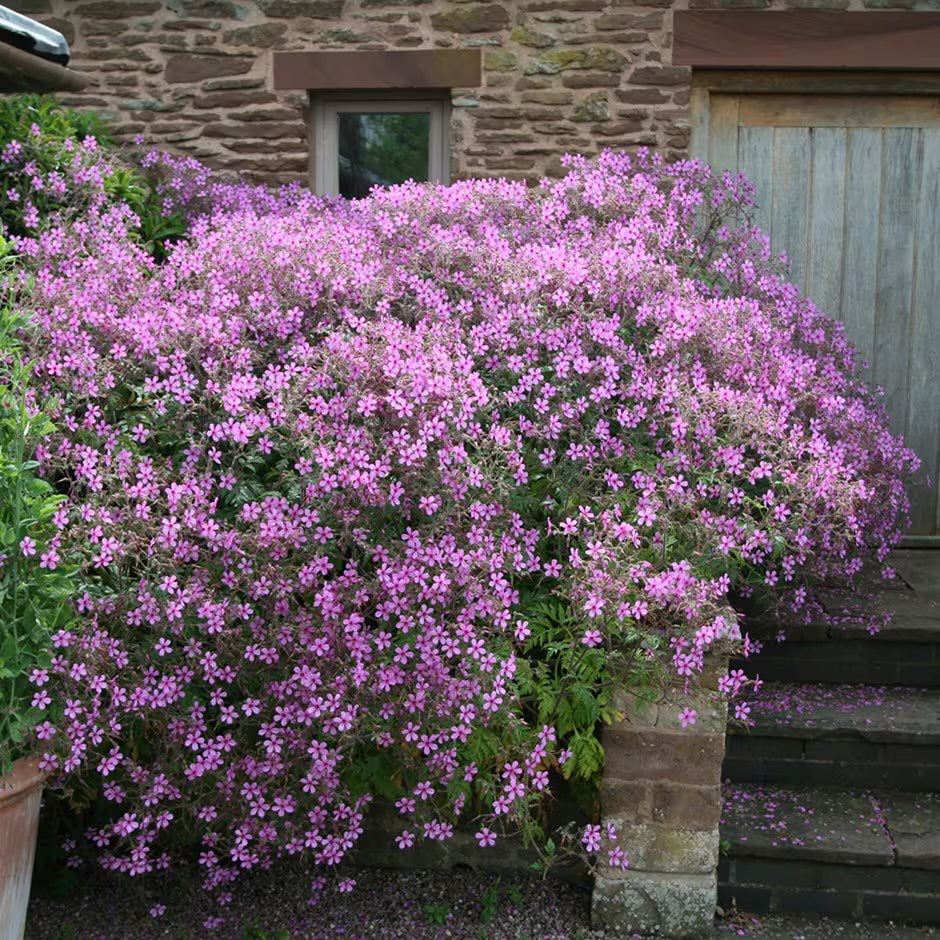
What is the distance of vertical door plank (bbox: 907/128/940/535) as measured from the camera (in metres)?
6.45

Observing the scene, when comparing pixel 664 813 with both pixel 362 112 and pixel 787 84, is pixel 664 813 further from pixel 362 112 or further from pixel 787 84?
pixel 362 112

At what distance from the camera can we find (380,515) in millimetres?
3188

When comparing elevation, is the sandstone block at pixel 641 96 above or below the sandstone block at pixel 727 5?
below

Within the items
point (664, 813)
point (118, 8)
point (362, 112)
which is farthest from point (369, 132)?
point (664, 813)

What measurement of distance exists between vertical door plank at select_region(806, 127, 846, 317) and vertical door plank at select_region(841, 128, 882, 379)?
4 centimetres

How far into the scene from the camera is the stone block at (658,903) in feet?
11.4

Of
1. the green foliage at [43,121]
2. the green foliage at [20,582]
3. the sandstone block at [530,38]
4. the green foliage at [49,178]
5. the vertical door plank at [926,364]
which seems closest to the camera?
the green foliage at [20,582]

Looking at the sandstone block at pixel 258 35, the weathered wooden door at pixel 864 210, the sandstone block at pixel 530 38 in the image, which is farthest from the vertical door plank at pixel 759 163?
the sandstone block at pixel 258 35

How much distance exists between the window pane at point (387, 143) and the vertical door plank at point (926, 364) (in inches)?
112

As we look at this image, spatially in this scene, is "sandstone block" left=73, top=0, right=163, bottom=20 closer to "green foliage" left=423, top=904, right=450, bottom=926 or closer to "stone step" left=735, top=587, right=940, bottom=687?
"stone step" left=735, top=587, right=940, bottom=687

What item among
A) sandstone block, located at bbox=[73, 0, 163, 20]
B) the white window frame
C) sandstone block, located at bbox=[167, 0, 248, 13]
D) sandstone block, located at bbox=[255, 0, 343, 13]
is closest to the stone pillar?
the white window frame

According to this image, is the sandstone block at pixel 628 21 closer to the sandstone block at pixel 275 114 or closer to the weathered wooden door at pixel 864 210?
the weathered wooden door at pixel 864 210

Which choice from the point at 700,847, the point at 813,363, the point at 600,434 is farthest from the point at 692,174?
the point at 700,847

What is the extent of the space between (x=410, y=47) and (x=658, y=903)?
4.77 metres
